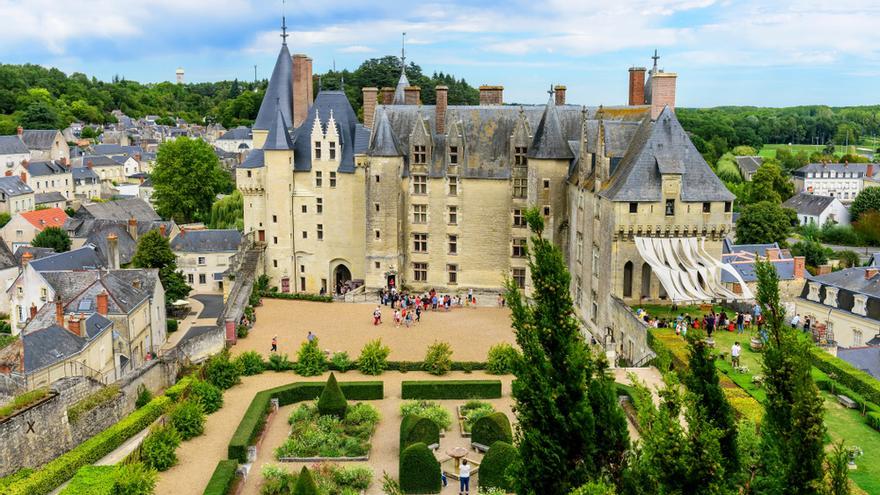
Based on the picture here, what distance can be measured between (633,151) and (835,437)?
15.3 metres

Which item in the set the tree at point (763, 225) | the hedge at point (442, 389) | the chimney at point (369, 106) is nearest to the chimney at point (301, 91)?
the chimney at point (369, 106)

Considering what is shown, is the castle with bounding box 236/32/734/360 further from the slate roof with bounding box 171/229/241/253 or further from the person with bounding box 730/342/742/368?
the person with bounding box 730/342/742/368

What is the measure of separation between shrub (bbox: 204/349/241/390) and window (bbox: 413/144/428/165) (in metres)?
16.5

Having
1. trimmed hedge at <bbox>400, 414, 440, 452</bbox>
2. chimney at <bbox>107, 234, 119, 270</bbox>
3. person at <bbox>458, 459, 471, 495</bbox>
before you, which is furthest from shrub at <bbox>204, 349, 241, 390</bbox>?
chimney at <bbox>107, 234, 119, 270</bbox>

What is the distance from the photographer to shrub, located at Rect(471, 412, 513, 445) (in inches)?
918

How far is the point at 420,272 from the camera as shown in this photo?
42906 millimetres

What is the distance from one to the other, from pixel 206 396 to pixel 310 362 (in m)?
4.82

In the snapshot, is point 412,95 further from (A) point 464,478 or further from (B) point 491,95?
(A) point 464,478

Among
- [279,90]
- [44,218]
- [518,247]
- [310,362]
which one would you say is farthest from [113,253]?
[44,218]

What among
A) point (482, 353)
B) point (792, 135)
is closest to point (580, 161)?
point (482, 353)

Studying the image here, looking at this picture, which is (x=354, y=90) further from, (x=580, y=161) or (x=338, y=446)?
(x=338, y=446)

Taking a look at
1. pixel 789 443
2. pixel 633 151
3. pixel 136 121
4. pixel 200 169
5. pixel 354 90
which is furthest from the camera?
pixel 136 121

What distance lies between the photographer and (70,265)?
4166 cm

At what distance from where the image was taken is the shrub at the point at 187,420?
24.2m
